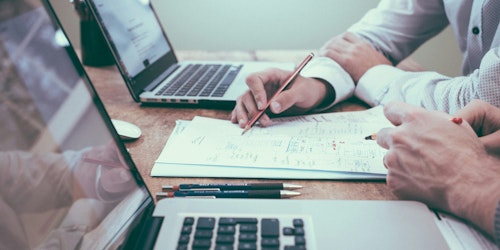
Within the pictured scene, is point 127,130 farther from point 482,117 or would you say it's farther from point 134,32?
point 482,117

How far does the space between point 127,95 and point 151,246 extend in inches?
23.9

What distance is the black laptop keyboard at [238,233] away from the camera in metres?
0.39

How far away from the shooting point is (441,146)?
1.69 feet

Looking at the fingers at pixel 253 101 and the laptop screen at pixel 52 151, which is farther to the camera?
the fingers at pixel 253 101

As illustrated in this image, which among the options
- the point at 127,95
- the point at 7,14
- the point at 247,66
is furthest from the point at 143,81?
the point at 7,14

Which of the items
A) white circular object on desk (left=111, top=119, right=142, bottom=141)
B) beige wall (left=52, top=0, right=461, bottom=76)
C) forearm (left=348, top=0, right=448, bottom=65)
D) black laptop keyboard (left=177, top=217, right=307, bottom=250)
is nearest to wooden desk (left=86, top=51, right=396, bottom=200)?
white circular object on desk (left=111, top=119, right=142, bottom=141)

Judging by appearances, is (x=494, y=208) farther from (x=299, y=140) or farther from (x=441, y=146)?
(x=299, y=140)

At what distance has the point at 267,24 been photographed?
205 cm

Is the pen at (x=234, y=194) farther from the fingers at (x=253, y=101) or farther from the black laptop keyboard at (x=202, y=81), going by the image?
the black laptop keyboard at (x=202, y=81)

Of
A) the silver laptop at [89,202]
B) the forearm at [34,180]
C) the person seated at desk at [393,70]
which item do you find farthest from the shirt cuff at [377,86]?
the forearm at [34,180]

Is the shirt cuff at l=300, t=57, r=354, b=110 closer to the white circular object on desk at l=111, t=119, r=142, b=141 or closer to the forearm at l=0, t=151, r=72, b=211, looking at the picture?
the white circular object on desk at l=111, t=119, r=142, b=141

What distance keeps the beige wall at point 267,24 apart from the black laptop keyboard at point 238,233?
173 cm

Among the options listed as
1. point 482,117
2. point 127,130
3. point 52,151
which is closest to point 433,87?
point 482,117

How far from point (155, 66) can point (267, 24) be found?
116cm
